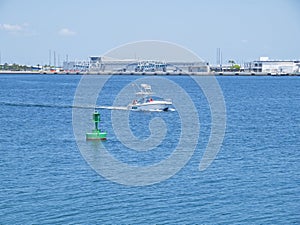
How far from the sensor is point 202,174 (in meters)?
24.5

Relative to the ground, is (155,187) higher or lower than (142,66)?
lower

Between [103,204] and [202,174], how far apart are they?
218 inches

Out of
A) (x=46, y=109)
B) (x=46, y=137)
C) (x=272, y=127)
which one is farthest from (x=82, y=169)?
(x=46, y=109)

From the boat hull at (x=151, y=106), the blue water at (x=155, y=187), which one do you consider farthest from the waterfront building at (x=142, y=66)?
the blue water at (x=155, y=187)

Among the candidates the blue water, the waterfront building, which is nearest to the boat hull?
the blue water

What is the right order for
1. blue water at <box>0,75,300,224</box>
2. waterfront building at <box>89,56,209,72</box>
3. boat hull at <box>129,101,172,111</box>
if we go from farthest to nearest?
waterfront building at <box>89,56,209,72</box> → boat hull at <box>129,101,172,111</box> → blue water at <box>0,75,300,224</box>

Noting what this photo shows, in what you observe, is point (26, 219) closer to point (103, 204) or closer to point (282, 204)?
point (103, 204)

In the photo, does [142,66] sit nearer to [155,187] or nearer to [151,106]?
[151,106]

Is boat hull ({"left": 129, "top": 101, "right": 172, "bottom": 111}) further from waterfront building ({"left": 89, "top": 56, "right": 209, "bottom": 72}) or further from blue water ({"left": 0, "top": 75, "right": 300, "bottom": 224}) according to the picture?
waterfront building ({"left": 89, "top": 56, "right": 209, "bottom": 72})

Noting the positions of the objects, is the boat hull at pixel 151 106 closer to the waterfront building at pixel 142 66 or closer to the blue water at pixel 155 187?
the blue water at pixel 155 187

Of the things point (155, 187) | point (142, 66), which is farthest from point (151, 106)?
point (142, 66)

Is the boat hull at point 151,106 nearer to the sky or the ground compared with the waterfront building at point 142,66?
nearer to the ground

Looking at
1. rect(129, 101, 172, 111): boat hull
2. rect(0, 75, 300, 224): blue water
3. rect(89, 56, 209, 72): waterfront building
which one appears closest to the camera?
rect(0, 75, 300, 224): blue water

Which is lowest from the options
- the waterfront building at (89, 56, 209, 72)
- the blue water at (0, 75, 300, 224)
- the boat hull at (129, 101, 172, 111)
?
the blue water at (0, 75, 300, 224)
